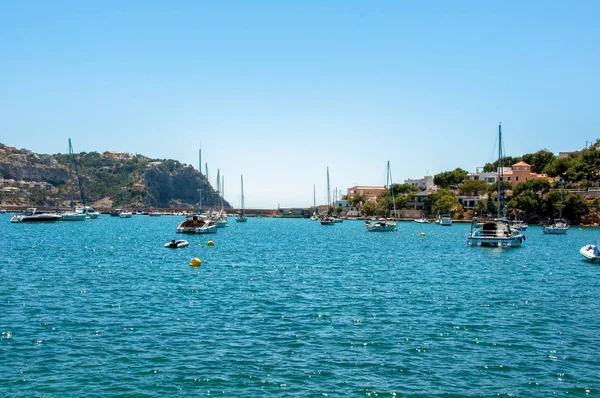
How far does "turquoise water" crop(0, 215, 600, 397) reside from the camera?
1917cm

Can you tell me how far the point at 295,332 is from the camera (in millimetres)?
25625

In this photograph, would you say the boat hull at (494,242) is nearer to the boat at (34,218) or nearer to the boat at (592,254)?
the boat at (592,254)

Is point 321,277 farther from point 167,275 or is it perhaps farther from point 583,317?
point 583,317

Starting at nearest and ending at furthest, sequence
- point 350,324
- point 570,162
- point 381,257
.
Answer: point 350,324
point 381,257
point 570,162

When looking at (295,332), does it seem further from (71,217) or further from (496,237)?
(71,217)

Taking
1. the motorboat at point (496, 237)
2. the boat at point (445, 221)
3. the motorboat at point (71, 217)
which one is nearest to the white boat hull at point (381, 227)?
the boat at point (445, 221)

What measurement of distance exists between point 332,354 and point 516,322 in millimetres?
11210

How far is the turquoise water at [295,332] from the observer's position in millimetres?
19172

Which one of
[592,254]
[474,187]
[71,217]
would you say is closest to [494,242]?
[592,254]

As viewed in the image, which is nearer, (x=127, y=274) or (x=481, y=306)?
(x=481, y=306)

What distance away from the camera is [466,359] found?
22.0 metres

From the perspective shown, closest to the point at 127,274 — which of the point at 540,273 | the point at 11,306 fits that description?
the point at 11,306

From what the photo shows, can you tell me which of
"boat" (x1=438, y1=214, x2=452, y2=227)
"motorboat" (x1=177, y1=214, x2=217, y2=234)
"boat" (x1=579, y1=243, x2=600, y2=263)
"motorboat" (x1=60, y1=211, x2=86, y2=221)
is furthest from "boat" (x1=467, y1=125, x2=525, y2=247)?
"motorboat" (x1=60, y1=211, x2=86, y2=221)

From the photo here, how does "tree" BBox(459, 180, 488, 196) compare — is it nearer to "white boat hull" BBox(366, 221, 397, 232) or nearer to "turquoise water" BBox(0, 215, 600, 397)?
"white boat hull" BBox(366, 221, 397, 232)
